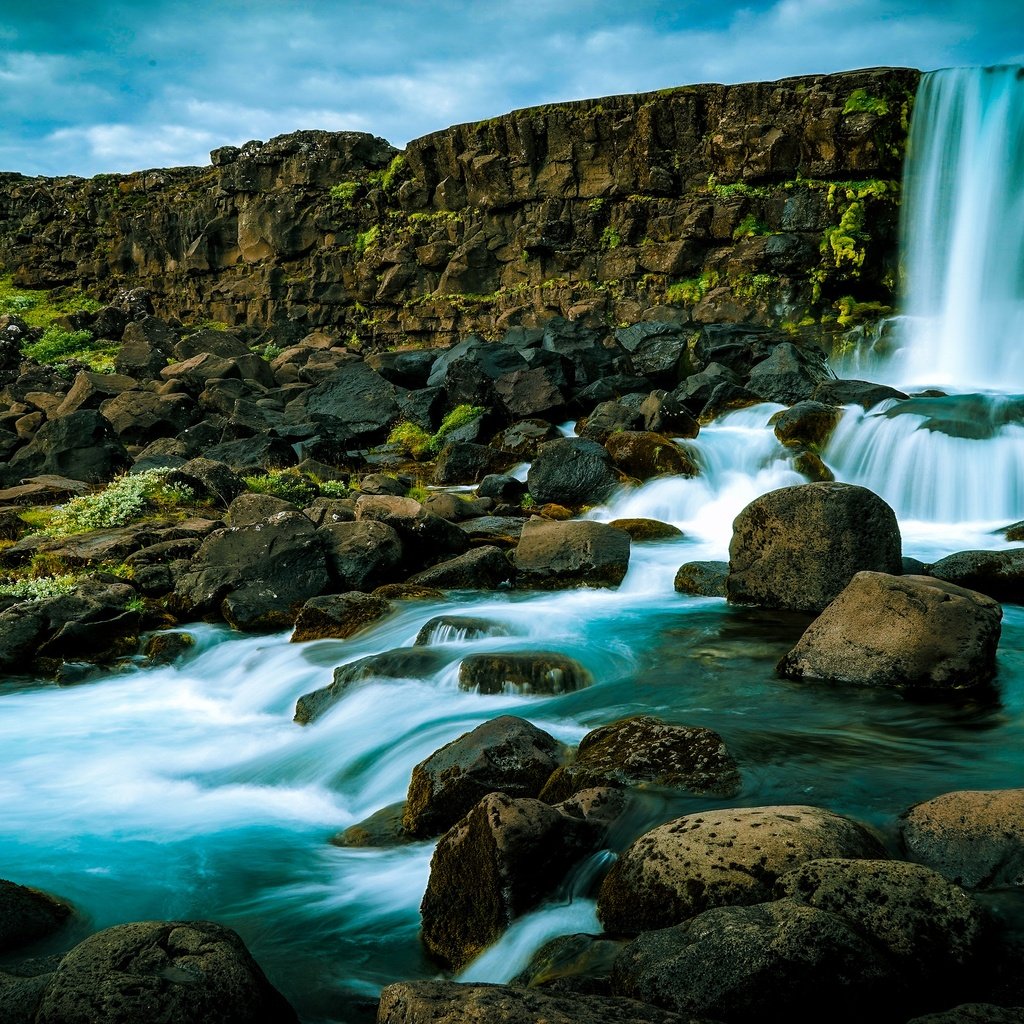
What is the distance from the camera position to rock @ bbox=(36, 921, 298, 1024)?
3715mm

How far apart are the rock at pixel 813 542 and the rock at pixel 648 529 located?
4265 mm

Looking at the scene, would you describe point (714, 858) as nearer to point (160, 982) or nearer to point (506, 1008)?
point (506, 1008)

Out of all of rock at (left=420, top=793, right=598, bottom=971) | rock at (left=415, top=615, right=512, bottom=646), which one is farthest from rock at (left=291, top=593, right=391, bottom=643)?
rock at (left=420, top=793, right=598, bottom=971)

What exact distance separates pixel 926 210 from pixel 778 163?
14.9 feet

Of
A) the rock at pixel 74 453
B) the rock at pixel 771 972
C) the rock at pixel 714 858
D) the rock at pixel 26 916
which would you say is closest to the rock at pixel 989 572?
the rock at pixel 714 858

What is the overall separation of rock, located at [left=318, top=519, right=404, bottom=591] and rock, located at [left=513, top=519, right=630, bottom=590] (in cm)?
163

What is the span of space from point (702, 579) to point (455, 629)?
3407 mm

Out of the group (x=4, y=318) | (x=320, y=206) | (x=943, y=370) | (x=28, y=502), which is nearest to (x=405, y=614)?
(x=28, y=502)

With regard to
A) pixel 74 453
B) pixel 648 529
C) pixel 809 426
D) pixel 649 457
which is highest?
pixel 809 426

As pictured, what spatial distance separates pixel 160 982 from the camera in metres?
3.82

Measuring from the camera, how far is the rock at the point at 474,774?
19.8 ft

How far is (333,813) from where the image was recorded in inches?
282

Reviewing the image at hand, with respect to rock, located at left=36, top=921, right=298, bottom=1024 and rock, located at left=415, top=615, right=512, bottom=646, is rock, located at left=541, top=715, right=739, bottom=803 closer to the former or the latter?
rock, located at left=36, top=921, right=298, bottom=1024

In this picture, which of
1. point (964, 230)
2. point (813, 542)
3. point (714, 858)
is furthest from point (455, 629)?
point (964, 230)
